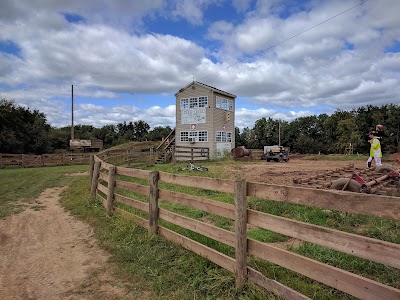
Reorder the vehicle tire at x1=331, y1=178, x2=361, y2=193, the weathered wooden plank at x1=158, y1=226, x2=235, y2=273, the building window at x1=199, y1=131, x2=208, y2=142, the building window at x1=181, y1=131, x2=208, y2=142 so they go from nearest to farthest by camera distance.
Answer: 1. the weathered wooden plank at x1=158, y1=226, x2=235, y2=273
2. the vehicle tire at x1=331, y1=178, x2=361, y2=193
3. the building window at x1=199, y1=131, x2=208, y2=142
4. the building window at x1=181, y1=131, x2=208, y2=142

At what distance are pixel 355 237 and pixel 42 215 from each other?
24.8 ft

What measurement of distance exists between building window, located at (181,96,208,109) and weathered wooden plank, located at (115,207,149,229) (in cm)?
2092

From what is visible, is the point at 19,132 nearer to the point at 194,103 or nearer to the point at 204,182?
the point at 194,103

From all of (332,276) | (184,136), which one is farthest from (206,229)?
(184,136)

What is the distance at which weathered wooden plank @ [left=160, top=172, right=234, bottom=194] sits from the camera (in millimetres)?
3786

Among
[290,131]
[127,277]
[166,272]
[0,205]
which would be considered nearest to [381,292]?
[166,272]

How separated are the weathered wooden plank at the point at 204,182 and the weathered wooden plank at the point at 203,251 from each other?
0.82 metres

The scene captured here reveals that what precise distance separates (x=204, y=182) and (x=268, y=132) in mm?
81427

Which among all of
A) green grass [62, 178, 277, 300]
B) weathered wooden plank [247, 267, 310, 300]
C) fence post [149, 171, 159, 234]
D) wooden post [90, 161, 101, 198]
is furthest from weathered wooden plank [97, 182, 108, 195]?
weathered wooden plank [247, 267, 310, 300]

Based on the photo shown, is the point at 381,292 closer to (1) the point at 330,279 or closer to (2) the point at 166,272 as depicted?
(1) the point at 330,279

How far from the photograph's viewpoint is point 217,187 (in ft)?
13.1

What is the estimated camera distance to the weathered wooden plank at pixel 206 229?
371 cm

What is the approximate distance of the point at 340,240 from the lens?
2525mm

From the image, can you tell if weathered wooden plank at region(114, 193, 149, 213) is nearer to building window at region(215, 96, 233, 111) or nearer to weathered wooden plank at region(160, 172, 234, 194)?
weathered wooden plank at region(160, 172, 234, 194)
